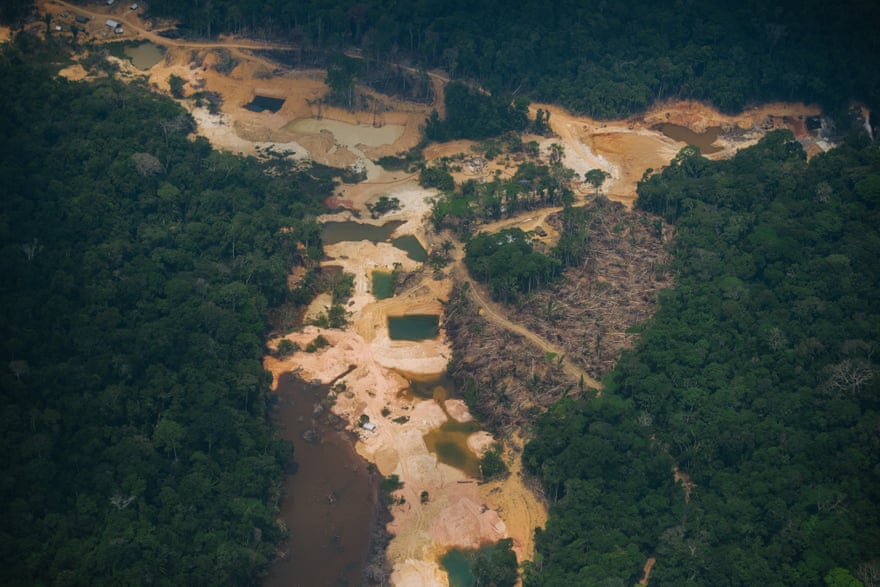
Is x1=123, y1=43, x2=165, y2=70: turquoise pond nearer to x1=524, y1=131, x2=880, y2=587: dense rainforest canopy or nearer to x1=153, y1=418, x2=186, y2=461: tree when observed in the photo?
x1=153, y1=418, x2=186, y2=461: tree

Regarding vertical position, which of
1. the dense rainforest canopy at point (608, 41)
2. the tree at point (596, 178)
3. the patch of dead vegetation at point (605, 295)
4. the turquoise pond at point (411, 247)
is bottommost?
the turquoise pond at point (411, 247)

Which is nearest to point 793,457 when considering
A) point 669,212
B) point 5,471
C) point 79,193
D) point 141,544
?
point 669,212

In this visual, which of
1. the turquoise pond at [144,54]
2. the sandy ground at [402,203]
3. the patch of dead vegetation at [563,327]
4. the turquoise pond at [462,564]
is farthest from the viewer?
the turquoise pond at [144,54]

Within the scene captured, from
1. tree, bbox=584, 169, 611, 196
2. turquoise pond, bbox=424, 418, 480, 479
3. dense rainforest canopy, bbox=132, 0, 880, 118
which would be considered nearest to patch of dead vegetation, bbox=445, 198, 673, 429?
turquoise pond, bbox=424, 418, 480, 479

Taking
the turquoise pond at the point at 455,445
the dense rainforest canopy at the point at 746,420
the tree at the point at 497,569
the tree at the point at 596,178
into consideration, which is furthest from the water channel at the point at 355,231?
the tree at the point at 497,569

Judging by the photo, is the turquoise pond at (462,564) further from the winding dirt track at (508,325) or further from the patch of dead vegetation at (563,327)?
the winding dirt track at (508,325)

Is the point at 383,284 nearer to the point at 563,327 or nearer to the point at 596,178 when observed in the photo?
the point at 563,327

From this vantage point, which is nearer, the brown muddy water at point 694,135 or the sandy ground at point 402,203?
the sandy ground at point 402,203
